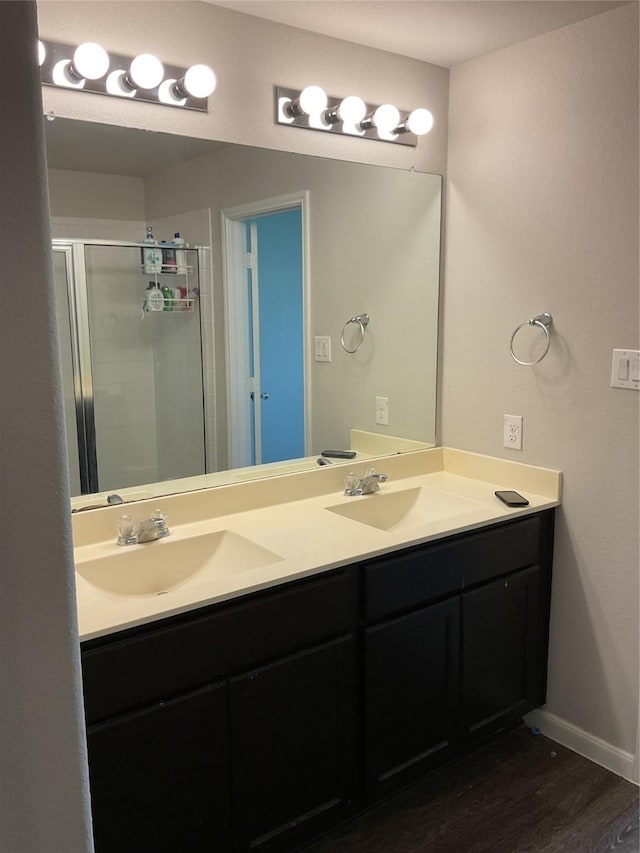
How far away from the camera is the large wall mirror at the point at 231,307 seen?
75.5 inches

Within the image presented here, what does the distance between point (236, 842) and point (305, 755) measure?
10.0 inches

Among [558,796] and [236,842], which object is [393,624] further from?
[558,796]

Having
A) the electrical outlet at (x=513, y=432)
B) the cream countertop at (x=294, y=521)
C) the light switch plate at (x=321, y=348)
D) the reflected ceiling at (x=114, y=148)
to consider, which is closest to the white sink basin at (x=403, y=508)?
the cream countertop at (x=294, y=521)

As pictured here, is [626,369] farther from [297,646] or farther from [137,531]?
[137,531]

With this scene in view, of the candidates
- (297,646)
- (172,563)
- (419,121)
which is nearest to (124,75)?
(419,121)

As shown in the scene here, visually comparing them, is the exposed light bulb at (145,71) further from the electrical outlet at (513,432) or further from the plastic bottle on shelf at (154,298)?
the electrical outlet at (513,432)

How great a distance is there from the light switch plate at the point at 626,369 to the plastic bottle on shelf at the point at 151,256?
1.37 meters

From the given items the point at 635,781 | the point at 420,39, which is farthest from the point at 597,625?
the point at 420,39

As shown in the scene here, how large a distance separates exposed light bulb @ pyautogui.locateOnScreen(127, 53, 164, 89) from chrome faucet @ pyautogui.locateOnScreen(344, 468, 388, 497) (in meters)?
1.34

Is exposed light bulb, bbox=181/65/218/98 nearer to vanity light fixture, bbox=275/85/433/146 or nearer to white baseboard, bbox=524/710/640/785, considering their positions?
vanity light fixture, bbox=275/85/433/146

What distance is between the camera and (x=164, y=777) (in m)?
1.57

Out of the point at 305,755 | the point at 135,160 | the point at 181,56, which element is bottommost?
the point at 305,755

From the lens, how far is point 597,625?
2.29 meters

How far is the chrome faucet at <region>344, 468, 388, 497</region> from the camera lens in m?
2.42
